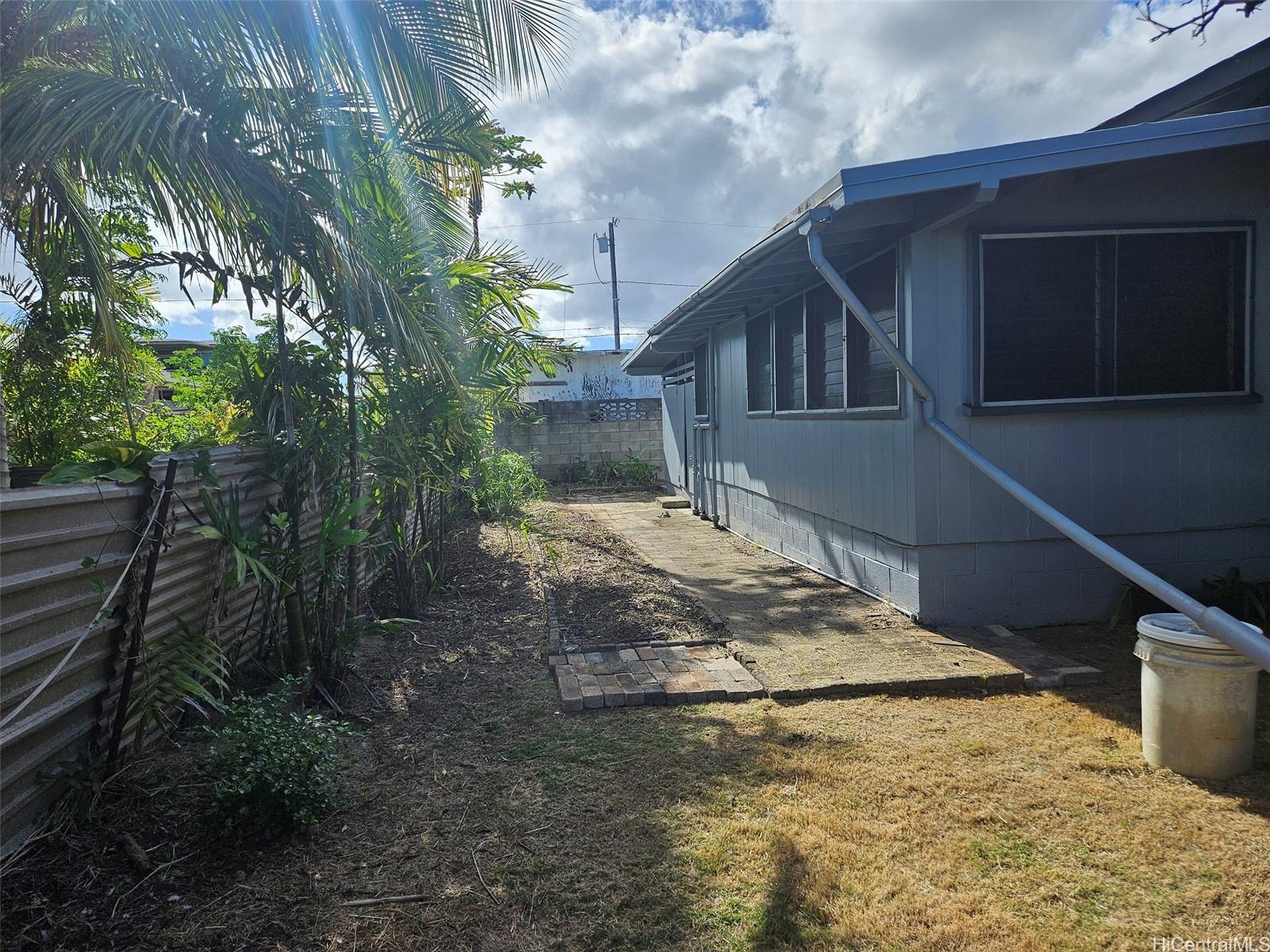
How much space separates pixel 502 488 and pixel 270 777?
5.31m

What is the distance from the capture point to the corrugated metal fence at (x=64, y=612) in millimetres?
2342

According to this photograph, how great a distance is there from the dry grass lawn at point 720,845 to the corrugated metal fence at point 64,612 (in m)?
0.25

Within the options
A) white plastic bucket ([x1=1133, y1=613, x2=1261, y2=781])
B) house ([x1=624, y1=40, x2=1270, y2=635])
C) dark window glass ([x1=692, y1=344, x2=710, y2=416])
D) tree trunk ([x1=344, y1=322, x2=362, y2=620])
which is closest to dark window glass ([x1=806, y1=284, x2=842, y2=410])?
house ([x1=624, y1=40, x2=1270, y2=635])

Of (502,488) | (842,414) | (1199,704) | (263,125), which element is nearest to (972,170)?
(842,414)

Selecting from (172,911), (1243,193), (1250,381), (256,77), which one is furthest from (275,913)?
(1243,193)

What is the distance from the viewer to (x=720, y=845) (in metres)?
2.65

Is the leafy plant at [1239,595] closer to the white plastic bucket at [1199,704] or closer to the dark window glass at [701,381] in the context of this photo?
the white plastic bucket at [1199,704]

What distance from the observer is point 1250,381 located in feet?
16.4

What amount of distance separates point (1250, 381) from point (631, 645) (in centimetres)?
431

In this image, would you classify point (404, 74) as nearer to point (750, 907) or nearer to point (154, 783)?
point (154, 783)

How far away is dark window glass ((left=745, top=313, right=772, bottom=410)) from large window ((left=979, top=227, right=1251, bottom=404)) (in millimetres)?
3167

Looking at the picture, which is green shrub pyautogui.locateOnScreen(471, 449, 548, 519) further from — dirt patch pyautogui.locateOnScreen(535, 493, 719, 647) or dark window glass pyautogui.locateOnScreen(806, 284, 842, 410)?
dark window glass pyautogui.locateOnScreen(806, 284, 842, 410)

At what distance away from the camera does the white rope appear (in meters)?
2.26

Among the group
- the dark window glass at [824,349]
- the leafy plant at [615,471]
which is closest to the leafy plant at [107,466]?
the dark window glass at [824,349]
